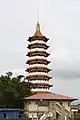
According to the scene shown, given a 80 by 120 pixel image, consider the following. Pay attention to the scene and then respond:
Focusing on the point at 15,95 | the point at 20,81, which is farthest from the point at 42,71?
the point at 15,95

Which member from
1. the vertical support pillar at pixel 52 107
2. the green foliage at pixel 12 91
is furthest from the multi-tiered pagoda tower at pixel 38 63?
the vertical support pillar at pixel 52 107

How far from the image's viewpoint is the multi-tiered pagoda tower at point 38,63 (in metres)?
62.2

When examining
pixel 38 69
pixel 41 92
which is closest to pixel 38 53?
pixel 38 69

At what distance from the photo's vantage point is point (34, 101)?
5406 centimetres

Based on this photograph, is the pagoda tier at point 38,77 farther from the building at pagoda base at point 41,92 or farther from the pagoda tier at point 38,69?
the pagoda tier at point 38,69

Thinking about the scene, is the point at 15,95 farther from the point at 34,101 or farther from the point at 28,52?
the point at 28,52

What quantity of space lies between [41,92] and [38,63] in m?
6.31

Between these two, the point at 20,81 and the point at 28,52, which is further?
the point at 28,52

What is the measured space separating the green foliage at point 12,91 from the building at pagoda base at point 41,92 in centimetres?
137

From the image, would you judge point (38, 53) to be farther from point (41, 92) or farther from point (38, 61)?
point (41, 92)

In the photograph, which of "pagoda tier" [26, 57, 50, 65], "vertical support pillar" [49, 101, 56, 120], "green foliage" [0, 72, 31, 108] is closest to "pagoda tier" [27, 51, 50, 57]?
"pagoda tier" [26, 57, 50, 65]

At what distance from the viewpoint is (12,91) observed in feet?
172

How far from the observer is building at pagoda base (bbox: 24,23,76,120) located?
171ft

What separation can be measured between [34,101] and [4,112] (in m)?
5.56
